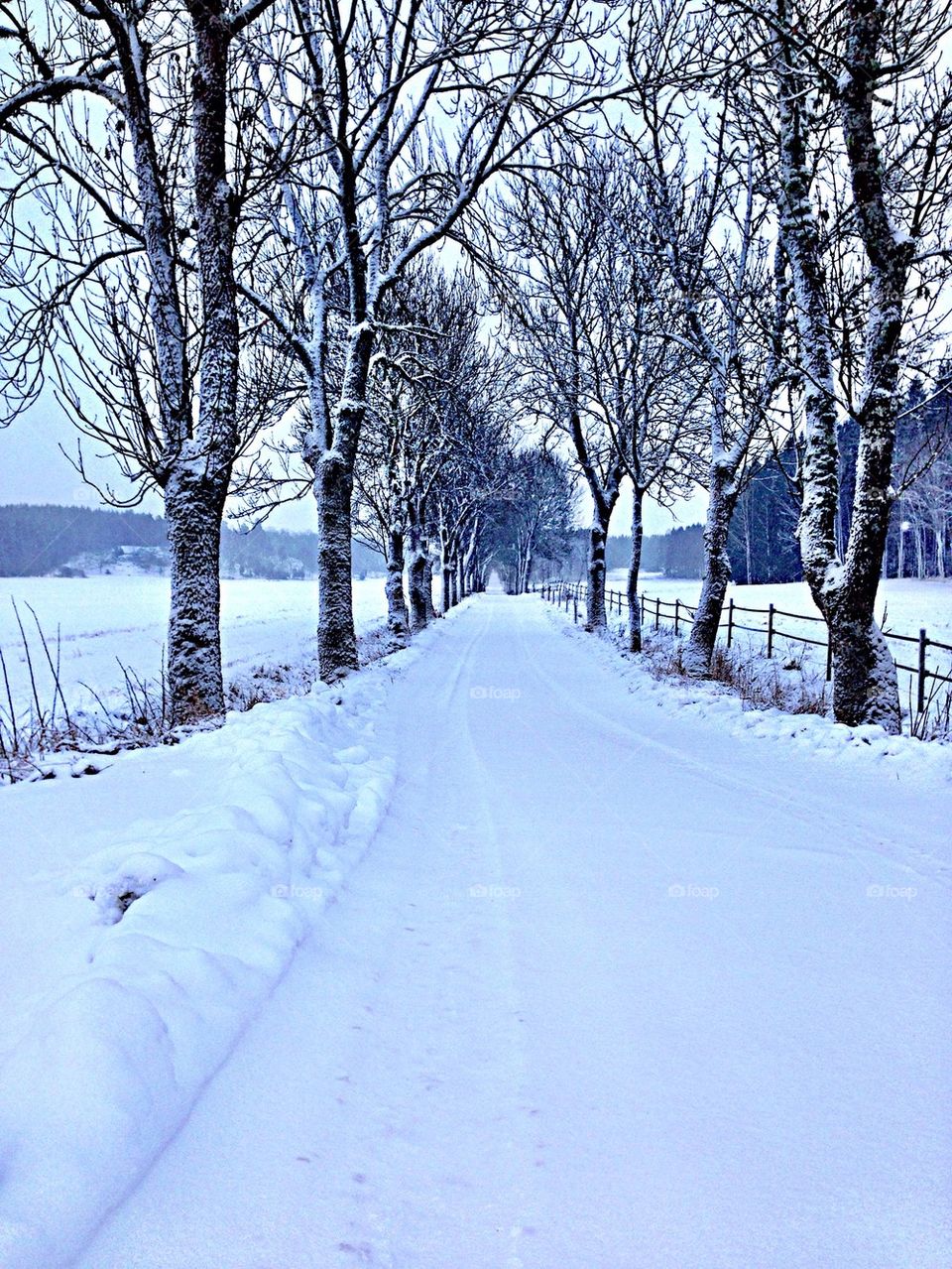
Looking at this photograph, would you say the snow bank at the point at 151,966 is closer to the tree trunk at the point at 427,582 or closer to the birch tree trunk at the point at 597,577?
the birch tree trunk at the point at 597,577

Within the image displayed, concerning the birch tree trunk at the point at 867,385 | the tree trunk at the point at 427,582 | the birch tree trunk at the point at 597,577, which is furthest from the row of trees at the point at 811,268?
the tree trunk at the point at 427,582

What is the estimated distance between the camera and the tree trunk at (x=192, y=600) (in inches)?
250

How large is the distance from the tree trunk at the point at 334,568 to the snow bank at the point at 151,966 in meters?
6.17

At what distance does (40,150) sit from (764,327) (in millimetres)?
7910

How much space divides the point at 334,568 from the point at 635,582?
28.0 ft

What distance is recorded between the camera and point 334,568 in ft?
33.9

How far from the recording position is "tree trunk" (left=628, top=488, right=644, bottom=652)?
50.6 ft

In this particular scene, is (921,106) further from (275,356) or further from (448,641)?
(448,641)

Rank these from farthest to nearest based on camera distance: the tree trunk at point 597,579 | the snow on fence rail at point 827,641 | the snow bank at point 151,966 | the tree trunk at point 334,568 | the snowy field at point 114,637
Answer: the tree trunk at point 597,579 → the snowy field at point 114,637 → the tree trunk at point 334,568 → the snow on fence rail at point 827,641 → the snow bank at point 151,966

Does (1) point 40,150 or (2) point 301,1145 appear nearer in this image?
(2) point 301,1145

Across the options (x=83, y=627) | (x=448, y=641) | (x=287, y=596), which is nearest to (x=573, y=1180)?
(x=448, y=641)

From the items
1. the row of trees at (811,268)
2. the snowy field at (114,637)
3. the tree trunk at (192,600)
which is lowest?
the snowy field at (114,637)

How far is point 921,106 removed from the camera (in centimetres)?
661

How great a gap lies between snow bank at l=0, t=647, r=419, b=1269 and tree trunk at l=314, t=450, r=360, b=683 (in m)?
6.17
